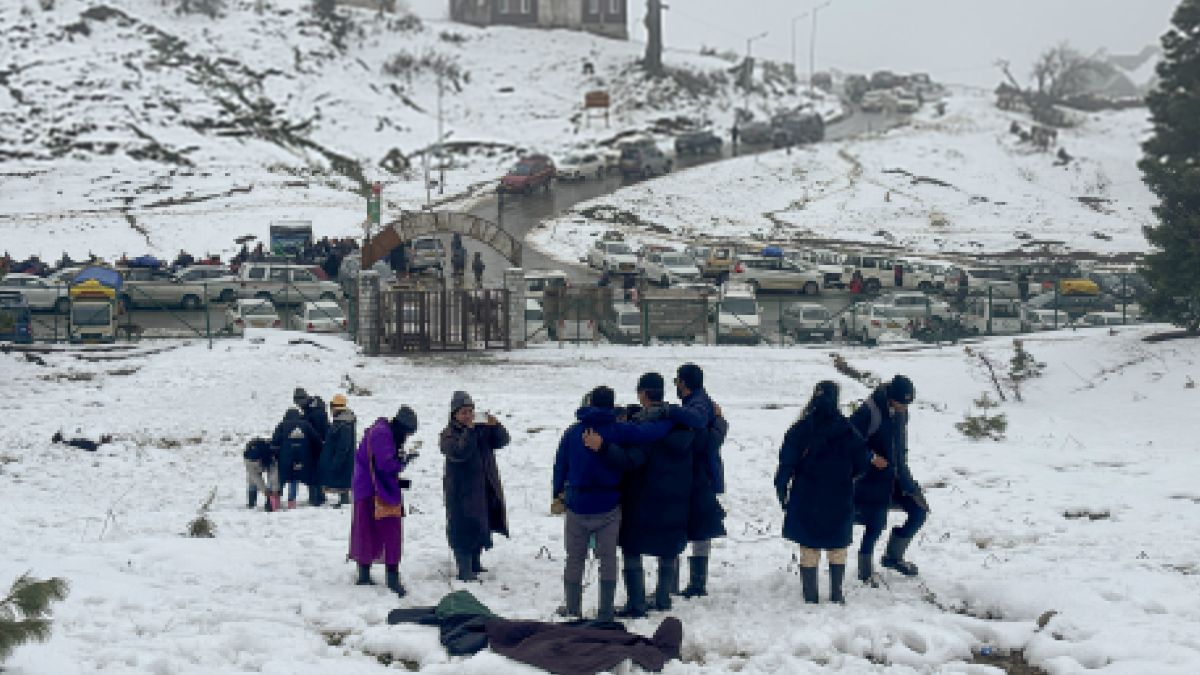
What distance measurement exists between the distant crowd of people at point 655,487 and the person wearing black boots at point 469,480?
12mm

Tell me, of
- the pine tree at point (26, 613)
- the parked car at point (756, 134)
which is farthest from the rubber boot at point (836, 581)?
the parked car at point (756, 134)

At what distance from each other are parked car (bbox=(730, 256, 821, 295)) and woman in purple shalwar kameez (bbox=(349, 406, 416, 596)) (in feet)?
100

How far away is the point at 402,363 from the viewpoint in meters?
26.8

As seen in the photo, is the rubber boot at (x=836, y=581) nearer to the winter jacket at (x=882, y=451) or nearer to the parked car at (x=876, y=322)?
the winter jacket at (x=882, y=451)

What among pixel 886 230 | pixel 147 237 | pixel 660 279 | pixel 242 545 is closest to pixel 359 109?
pixel 147 237

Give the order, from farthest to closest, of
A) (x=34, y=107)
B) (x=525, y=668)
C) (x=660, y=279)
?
(x=34, y=107) < (x=660, y=279) < (x=525, y=668)

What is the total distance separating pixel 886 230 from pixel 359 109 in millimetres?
30675

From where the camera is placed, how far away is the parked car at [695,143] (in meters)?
69.0

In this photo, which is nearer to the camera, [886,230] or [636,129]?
[886,230]

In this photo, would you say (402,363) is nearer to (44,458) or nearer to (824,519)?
(44,458)

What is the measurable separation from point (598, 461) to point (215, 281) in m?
28.6

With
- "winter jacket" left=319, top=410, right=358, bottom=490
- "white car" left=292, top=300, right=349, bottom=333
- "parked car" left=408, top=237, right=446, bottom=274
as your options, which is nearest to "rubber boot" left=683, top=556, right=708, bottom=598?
"winter jacket" left=319, top=410, right=358, bottom=490

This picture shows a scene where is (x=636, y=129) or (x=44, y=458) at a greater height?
(x=636, y=129)

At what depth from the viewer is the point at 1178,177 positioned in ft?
84.2
